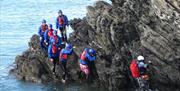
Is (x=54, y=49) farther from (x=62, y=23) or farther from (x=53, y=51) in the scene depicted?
(x=62, y=23)

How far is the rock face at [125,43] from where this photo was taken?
26.0 metres

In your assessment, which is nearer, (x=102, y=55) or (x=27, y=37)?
(x=102, y=55)

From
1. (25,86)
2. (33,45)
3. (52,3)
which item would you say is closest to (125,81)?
(25,86)

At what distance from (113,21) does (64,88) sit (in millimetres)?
5242

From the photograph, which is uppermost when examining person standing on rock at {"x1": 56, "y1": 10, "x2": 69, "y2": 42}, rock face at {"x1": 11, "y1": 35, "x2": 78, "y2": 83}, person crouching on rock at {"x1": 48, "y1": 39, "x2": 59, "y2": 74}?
person standing on rock at {"x1": 56, "y1": 10, "x2": 69, "y2": 42}

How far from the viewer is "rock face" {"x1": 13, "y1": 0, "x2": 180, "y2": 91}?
26031mm

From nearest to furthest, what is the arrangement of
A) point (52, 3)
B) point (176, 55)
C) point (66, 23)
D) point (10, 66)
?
point (176, 55) → point (66, 23) → point (10, 66) → point (52, 3)

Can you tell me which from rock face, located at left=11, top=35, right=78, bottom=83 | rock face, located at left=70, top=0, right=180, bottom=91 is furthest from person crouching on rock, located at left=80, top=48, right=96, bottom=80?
rock face, located at left=11, top=35, right=78, bottom=83

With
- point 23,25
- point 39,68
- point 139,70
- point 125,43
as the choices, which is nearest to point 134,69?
point 139,70

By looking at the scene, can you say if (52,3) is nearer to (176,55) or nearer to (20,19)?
(20,19)

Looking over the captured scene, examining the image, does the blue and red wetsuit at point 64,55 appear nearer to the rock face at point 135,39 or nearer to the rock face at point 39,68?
the rock face at point 39,68

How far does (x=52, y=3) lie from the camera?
77000 mm

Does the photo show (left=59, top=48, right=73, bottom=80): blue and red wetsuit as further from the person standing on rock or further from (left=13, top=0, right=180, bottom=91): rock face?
the person standing on rock

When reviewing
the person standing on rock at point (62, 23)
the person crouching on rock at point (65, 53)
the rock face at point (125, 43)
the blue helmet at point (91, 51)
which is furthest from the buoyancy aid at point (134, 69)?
the person standing on rock at point (62, 23)
